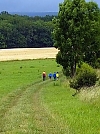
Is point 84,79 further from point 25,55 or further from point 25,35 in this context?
point 25,35

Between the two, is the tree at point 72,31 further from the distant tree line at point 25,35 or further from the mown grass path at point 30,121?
the distant tree line at point 25,35

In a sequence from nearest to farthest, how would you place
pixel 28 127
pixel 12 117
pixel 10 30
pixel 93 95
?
pixel 28 127 < pixel 12 117 < pixel 93 95 < pixel 10 30

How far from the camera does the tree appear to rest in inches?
1886

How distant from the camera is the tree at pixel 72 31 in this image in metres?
47.9

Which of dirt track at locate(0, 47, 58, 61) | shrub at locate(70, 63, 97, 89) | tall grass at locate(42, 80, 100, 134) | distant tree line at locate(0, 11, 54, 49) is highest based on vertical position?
tall grass at locate(42, 80, 100, 134)

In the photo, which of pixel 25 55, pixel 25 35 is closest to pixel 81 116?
pixel 25 55

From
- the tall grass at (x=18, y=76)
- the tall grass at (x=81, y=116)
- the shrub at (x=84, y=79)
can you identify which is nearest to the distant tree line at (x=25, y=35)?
the tall grass at (x=18, y=76)

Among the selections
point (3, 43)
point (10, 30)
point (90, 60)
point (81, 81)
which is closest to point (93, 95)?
point (81, 81)

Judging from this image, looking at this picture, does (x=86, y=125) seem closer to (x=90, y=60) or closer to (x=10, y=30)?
(x=90, y=60)

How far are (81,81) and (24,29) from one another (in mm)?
137149

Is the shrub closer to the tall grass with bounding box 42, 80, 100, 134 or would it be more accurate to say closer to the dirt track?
the tall grass with bounding box 42, 80, 100, 134

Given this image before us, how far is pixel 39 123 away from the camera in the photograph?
62.7 ft

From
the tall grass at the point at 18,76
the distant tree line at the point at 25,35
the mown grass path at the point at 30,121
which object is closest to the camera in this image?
the mown grass path at the point at 30,121

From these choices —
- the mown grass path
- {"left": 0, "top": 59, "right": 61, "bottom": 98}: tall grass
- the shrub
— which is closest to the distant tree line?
{"left": 0, "top": 59, "right": 61, "bottom": 98}: tall grass
